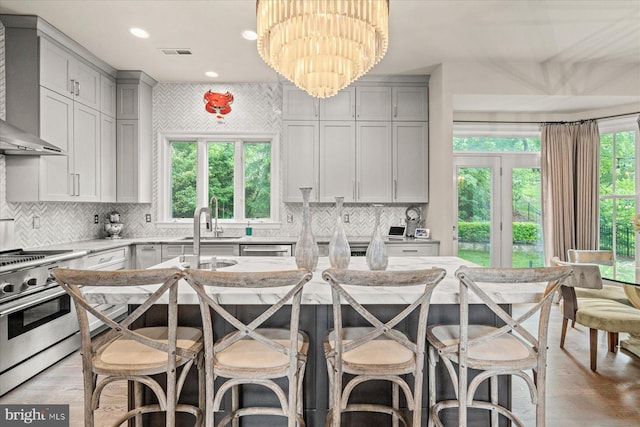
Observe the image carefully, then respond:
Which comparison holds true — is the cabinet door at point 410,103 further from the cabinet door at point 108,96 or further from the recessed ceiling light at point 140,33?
the cabinet door at point 108,96

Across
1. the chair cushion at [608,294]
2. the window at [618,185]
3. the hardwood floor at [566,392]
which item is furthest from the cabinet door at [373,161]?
the window at [618,185]

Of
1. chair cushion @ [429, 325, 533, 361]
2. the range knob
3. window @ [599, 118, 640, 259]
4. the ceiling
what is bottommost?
chair cushion @ [429, 325, 533, 361]

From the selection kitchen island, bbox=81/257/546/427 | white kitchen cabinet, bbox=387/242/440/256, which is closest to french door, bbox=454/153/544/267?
white kitchen cabinet, bbox=387/242/440/256

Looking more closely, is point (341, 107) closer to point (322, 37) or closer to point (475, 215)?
point (475, 215)

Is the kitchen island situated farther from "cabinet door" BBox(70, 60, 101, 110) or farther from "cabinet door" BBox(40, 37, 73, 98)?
"cabinet door" BBox(70, 60, 101, 110)

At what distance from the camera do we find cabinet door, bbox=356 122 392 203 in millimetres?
4484

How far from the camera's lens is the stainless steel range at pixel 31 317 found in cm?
250

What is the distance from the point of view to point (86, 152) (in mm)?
3848

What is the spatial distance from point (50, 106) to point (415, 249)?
150 inches

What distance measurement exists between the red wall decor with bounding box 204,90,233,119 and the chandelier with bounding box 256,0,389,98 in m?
2.71

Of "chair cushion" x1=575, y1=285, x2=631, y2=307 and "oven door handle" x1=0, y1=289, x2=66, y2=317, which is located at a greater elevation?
"oven door handle" x1=0, y1=289, x2=66, y2=317

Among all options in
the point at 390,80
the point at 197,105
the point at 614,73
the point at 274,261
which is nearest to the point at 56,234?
the point at 197,105

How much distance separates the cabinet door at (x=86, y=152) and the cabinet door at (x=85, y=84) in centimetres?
8

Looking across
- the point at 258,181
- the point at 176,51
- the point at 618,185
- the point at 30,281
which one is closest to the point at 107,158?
the point at 176,51
